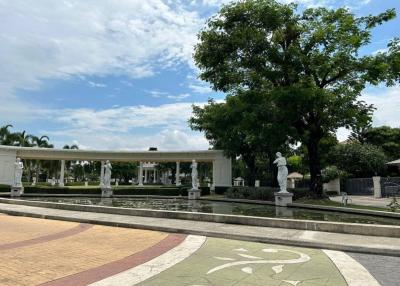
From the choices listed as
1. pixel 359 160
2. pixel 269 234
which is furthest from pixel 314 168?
pixel 359 160

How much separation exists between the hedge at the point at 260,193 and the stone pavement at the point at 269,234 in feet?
48.2

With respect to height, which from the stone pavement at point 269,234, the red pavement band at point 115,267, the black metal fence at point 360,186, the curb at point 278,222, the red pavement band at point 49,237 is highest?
the black metal fence at point 360,186

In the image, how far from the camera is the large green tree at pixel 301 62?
76.8 ft

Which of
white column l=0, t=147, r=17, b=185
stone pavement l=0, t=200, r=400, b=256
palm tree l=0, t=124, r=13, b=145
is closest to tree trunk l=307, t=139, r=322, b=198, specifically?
stone pavement l=0, t=200, r=400, b=256

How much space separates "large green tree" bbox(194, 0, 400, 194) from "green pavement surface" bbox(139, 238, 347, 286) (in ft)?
49.1

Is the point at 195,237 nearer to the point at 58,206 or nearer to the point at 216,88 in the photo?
the point at 58,206

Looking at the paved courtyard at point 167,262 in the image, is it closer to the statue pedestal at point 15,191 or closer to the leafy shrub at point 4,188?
the statue pedestal at point 15,191

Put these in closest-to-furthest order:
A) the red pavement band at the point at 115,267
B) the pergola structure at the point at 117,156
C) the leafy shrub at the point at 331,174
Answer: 1. the red pavement band at the point at 115,267
2. the pergola structure at the point at 117,156
3. the leafy shrub at the point at 331,174

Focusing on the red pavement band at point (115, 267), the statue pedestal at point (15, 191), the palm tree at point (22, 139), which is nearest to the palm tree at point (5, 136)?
the palm tree at point (22, 139)

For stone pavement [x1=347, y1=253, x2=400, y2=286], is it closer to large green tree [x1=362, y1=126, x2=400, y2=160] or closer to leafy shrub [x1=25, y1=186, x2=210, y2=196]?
leafy shrub [x1=25, y1=186, x2=210, y2=196]

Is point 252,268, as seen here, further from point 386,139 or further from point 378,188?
point 386,139

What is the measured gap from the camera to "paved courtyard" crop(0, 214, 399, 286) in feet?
20.3

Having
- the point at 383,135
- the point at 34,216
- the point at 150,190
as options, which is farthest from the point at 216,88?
the point at 383,135

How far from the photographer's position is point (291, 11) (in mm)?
24891
